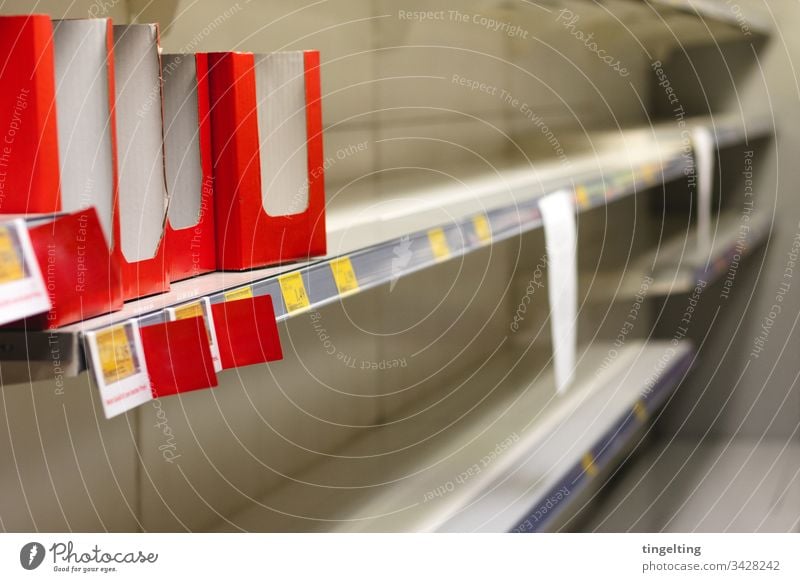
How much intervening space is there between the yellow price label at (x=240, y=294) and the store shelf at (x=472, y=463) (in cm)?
60

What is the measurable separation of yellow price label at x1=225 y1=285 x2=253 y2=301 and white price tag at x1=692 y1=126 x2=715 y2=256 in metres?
2.23

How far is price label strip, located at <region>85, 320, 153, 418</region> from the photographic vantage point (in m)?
0.70

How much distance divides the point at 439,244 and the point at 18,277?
0.68m

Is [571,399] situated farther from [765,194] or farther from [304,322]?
[765,194]

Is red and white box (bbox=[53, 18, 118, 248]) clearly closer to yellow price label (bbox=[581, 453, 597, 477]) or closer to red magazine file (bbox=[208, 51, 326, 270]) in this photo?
red magazine file (bbox=[208, 51, 326, 270])

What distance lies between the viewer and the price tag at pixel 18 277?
0.64m

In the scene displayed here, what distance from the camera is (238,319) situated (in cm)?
88

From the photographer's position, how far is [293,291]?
3.18 feet

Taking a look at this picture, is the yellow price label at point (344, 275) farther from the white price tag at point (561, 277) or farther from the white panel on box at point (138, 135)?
the white price tag at point (561, 277)

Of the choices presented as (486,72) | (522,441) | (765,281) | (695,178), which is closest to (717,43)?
(695,178)

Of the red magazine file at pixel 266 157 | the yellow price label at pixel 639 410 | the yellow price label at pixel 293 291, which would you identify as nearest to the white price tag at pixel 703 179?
the yellow price label at pixel 639 410

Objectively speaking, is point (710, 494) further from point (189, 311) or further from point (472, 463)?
point (189, 311)

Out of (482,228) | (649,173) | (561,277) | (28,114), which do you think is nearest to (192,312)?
(28,114)

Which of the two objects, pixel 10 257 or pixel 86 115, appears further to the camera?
pixel 86 115
